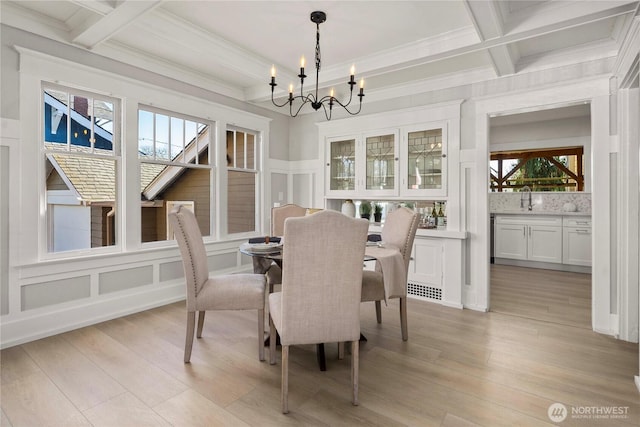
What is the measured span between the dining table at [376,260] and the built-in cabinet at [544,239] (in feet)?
13.9

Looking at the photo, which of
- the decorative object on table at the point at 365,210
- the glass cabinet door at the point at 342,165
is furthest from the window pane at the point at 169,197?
the decorative object on table at the point at 365,210

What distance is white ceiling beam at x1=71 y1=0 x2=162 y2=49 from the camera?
2318mm

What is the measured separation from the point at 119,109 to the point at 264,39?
1.59 metres

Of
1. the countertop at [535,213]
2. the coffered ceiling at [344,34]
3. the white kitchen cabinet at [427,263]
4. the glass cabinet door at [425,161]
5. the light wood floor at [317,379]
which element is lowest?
the light wood floor at [317,379]

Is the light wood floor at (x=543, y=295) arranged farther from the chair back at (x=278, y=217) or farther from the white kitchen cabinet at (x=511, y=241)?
the chair back at (x=278, y=217)

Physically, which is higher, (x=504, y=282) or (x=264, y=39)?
(x=264, y=39)

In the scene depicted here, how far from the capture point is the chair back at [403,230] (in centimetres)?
288

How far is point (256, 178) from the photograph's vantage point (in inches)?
194

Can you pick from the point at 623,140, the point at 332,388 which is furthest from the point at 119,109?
the point at 623,140

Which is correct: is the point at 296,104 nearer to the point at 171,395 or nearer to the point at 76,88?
the point at 76,88

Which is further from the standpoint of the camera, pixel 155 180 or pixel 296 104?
pixel 296 104

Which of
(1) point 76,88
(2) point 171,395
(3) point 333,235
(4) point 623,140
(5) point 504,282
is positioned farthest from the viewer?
(5) point 504,282

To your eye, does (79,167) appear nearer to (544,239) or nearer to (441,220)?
(441,220)

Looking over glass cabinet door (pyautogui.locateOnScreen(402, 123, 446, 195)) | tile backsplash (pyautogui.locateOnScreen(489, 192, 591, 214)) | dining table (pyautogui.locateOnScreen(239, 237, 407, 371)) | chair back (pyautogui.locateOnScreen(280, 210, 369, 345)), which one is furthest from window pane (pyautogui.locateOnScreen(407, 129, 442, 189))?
tile backsplash (pyautogui.locateOnScreen(489, 192, 591, 214))
